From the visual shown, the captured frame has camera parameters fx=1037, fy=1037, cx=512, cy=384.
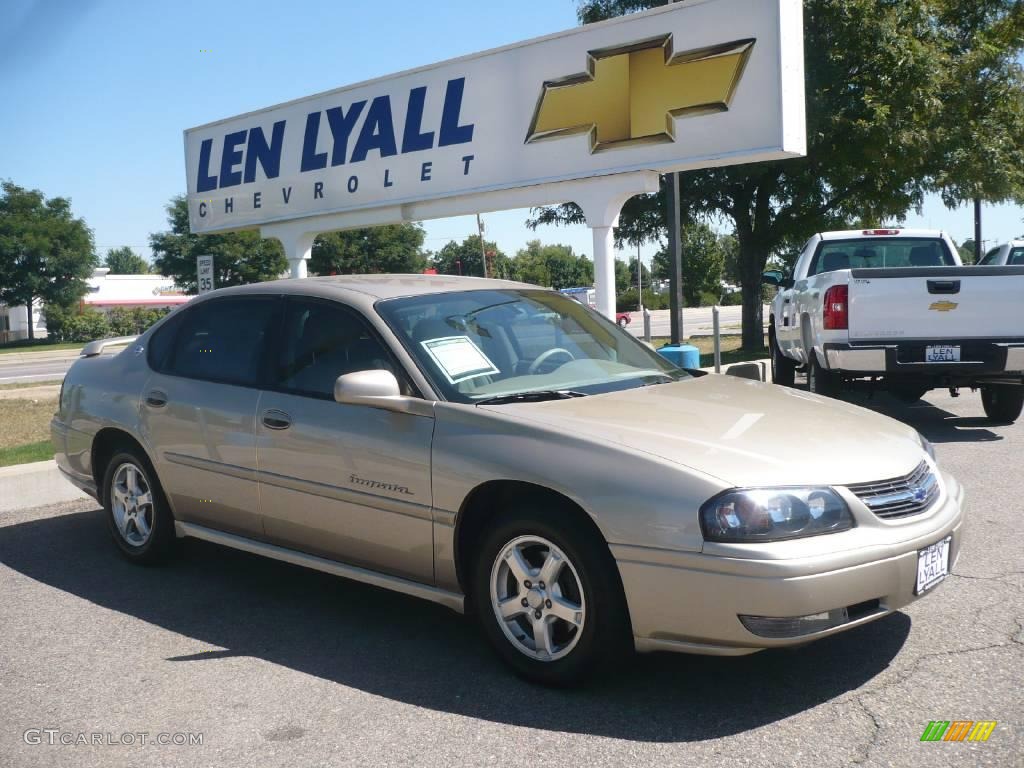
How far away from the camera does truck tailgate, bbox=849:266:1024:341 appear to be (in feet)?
28.6

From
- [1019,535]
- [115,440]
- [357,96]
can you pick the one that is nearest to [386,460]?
[115,440]

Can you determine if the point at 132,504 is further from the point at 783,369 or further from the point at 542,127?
the point at 783,369

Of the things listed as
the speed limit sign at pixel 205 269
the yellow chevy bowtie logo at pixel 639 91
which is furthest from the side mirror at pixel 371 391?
the speed limit sign at pixel 205 269

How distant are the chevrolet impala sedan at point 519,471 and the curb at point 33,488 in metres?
2.15

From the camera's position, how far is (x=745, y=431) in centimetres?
397

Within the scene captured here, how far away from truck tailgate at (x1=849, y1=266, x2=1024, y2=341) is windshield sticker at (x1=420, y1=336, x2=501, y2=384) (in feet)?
17.1

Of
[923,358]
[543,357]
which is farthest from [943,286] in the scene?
[543,357]

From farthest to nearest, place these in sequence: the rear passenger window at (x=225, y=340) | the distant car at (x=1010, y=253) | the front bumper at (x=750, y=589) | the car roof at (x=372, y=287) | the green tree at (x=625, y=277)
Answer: the green tree at (x=625, y=277)
the distant car at (x=1010, y=253)
the rear passenger window at (x=225, y=340)
the car roof at (x=372, y=287)
the front bumper at (x=750, y=589)

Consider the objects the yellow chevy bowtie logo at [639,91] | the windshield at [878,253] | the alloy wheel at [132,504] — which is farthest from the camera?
the windshield at [878,253]

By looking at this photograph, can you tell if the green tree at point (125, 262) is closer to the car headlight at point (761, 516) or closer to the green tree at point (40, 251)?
the green tree at point (40, 251)

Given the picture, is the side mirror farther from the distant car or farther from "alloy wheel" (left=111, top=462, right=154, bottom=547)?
the distant car

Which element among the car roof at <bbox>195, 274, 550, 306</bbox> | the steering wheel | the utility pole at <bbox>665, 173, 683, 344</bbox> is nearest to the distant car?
the utility pole at <bbox>665, 173, 683, 344</bbox>

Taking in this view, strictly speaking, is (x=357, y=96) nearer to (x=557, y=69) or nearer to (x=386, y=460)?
(x=557, y=69)

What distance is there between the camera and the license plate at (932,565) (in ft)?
12.3
